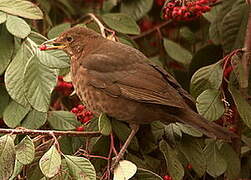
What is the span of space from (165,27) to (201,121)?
1.33 meters

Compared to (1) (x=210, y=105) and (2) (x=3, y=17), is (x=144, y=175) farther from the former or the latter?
(2) (x=3, y=17)

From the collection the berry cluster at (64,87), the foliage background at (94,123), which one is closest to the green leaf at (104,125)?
the foliage background at (94,123)

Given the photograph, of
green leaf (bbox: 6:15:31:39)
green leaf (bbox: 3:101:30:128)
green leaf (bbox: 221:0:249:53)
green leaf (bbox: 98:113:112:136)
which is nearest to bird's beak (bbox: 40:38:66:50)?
green leaf (bbox: 6:15:31:39)

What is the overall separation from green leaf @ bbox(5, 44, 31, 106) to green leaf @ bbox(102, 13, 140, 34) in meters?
0.65

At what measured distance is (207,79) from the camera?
2.40m

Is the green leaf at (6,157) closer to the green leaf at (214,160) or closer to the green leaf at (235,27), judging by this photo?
the green leaf at (214,160)

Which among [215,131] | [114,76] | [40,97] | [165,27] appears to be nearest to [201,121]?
[215,131]

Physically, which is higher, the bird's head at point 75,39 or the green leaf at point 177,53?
the bird's head at point 75,39

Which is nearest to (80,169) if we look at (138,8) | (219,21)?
(219,21)

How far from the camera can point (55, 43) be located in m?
2.66

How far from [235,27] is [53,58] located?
3.15ft

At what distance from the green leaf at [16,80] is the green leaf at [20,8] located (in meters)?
0.20

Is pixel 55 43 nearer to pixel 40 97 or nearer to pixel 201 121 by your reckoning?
pixel 40 97

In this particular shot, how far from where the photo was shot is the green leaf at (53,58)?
2.34 metres
